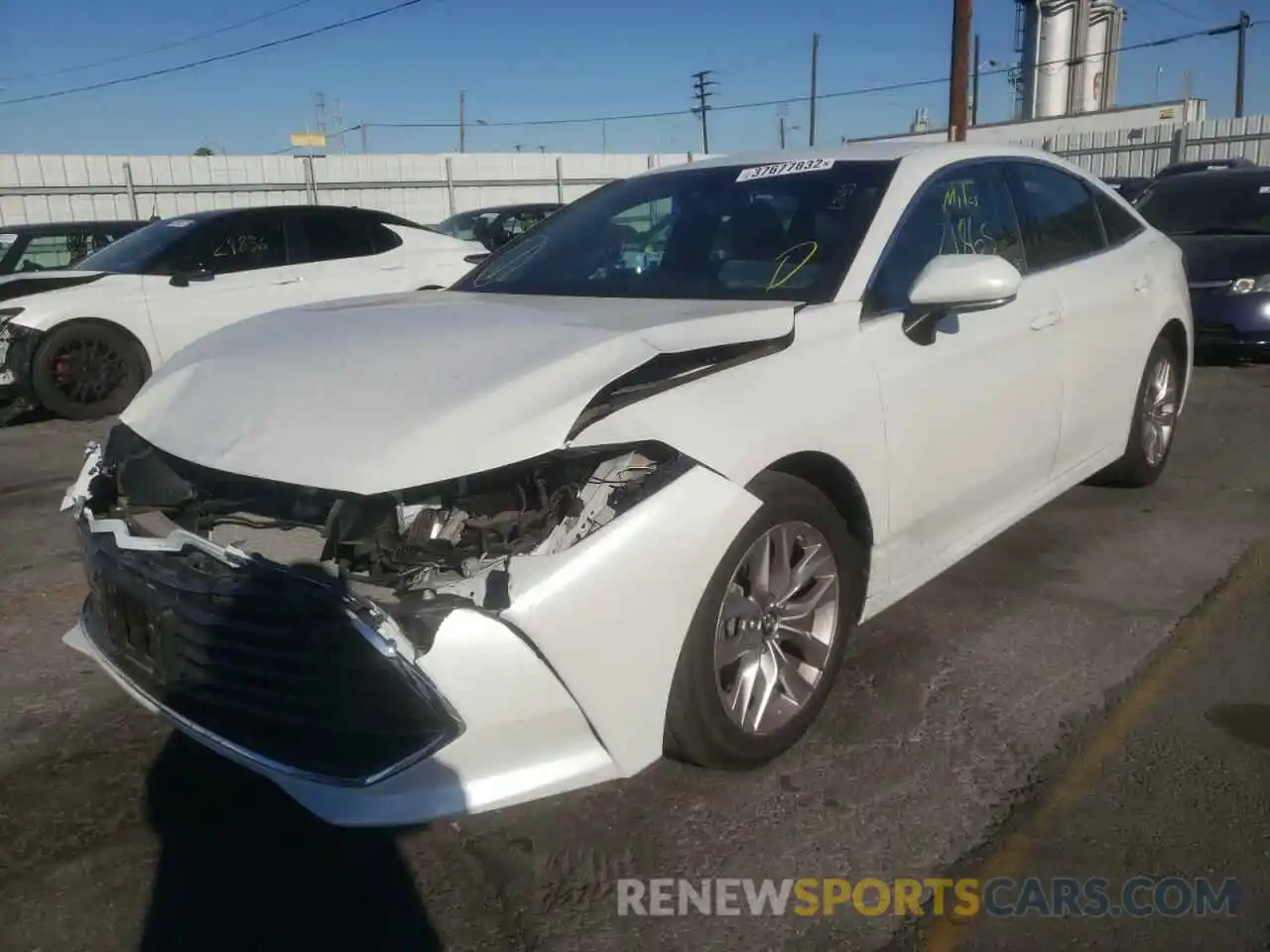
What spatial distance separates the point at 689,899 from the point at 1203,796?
4.38ft

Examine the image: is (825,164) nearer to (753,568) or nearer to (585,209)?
(585,209)

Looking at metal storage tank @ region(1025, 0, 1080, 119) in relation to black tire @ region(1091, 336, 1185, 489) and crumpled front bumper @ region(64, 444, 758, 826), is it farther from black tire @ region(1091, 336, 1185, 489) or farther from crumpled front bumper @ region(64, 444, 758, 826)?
crumpled front bumper @ region(64, 444, 758, 826)

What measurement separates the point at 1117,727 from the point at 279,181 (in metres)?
21.8

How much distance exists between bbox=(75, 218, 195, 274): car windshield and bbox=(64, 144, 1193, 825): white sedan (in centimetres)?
576

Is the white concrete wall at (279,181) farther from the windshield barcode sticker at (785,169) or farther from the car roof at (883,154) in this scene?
the windshield barcode sticker at (785,169)

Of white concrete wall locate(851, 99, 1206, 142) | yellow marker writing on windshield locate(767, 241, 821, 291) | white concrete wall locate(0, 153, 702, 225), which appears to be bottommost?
yellow marker writing on windshield locate(767, 241, 821, 291)

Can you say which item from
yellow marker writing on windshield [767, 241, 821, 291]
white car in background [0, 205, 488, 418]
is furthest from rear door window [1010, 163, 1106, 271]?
white car in background [0, 205, 488, 418]

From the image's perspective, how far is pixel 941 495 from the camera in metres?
3.27

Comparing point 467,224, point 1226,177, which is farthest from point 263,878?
point 467,224

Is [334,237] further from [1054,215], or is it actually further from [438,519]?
[438,519]

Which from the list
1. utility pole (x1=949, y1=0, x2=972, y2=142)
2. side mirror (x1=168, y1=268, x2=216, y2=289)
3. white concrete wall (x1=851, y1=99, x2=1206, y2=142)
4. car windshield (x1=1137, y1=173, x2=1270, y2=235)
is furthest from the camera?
white concrete wall (x1=851, y1=99, x2=1206, y2=142)

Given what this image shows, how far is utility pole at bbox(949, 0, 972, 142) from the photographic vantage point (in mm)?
15773

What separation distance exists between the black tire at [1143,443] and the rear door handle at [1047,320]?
1.02m

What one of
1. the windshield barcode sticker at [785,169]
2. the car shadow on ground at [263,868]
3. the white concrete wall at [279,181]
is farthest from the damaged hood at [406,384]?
the white concrete wall at [279,181]
